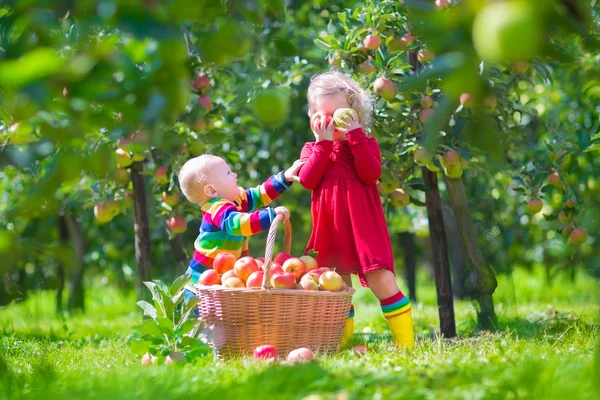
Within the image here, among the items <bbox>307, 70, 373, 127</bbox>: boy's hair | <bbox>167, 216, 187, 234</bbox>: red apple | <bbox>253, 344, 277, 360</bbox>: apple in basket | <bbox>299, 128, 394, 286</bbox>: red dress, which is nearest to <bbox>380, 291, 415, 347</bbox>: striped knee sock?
<bbox>299, 128, 394, 286</bbox>: red dress

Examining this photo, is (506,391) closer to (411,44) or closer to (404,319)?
(404,319)

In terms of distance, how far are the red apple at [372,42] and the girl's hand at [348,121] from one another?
434mm

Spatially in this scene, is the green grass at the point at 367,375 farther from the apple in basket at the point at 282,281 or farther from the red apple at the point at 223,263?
the red apple at the point at 223,263

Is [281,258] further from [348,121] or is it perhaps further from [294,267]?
[348,121]

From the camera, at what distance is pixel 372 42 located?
3547 millimetres

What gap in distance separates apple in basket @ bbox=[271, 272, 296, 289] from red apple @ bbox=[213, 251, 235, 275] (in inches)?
9.9

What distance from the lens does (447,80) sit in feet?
3.84

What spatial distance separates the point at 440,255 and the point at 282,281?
1.16m

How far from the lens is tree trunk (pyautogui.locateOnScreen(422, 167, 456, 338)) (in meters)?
3.76

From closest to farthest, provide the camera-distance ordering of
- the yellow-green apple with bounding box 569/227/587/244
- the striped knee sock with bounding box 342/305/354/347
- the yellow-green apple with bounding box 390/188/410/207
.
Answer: the striped knee sock with bounding box 342/305/354/347 → the yellow-green apple with bounding box 390/188/410/207 → the yellow-green apple with bounding box 569/227/587/244

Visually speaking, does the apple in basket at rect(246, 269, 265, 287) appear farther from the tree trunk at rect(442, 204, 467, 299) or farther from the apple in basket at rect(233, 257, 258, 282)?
the tree trunk at rect(442, 204, 467, 299)

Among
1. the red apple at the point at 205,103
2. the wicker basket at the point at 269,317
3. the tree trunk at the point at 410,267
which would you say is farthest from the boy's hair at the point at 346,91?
the tree trunk at the point at 410,267

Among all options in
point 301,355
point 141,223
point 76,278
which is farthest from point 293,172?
point 76,278

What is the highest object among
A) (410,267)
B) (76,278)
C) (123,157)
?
(123,157)
